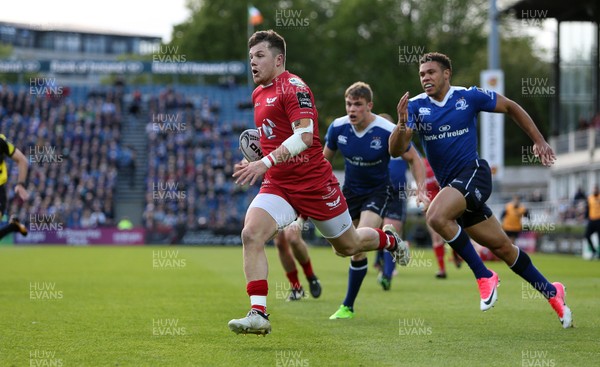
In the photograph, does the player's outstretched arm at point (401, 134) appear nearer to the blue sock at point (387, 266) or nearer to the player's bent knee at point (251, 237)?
the player's bent knee at point (251, 237)

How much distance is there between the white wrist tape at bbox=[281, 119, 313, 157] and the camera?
801 centimetres

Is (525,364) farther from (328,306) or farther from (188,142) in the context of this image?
(188,142)

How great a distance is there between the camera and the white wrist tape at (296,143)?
26.3ft

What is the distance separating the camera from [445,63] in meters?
9.79

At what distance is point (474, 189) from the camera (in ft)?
30.5

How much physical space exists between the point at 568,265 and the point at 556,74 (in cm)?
2456

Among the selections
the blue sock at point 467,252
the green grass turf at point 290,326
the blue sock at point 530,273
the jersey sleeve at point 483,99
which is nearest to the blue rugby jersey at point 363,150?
the green grass turf at point 290,326

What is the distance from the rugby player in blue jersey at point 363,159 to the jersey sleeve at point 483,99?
1.50 metres

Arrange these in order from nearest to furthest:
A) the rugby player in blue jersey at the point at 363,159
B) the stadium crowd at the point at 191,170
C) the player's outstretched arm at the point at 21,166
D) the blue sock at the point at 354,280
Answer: the blue sock at the point at 354,280
the rugby player in blue jersey at the point at 363,159
the player's outstretched arm at the point at 21,166
the stadium crowd at the point at 191,170

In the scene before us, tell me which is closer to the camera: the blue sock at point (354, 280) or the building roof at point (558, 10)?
the blue sock at point (354, 280)

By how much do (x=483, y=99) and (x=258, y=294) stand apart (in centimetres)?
317

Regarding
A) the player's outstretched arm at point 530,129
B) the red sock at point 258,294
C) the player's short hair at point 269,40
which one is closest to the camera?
the red sock at point 258,294

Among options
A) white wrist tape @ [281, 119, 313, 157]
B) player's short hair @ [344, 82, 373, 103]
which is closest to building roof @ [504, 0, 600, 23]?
player's short hair @ [344, 82, 373, 103]

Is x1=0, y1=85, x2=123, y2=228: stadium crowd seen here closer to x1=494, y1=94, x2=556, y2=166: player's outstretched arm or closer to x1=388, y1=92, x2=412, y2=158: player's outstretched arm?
x1=388, y1=92, x2=412, y2=158: player's outstretched arm
